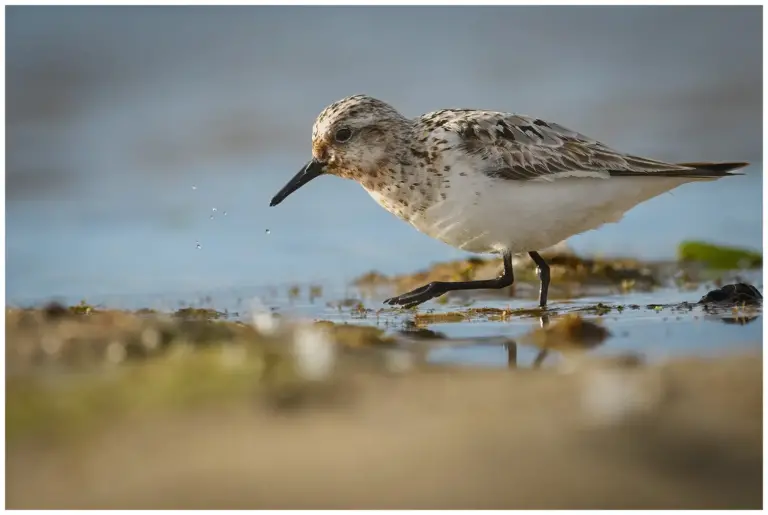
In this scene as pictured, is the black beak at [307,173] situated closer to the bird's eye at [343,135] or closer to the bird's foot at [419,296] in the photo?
the bird's eye at [343,135]

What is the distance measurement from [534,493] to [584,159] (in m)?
2.53

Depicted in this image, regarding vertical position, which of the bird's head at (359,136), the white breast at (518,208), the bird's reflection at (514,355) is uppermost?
the bird's head at (359,136)

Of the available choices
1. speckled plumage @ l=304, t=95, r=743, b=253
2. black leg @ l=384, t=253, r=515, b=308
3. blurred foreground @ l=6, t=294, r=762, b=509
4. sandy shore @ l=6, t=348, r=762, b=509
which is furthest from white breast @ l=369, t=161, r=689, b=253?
sandy shore @ l=6, t=348, r=762, b=509

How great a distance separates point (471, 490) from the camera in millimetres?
3127

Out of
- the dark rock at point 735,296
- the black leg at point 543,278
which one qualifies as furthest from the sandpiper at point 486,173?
the dark rock at point 735,296

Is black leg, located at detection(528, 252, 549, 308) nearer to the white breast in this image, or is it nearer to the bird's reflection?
the white breast

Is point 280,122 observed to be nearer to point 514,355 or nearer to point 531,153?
point 531,153

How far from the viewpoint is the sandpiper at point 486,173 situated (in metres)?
4.99

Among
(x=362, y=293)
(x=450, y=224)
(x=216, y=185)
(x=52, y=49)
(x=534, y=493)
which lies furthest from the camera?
(x=216, y=185)

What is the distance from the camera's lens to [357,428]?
3379 millimetres

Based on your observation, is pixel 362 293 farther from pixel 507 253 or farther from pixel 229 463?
pixel 229 463

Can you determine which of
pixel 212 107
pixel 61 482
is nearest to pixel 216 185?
pixel 212 107

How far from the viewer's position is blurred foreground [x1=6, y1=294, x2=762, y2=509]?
313cm

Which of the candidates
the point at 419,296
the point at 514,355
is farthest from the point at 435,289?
the point at 514,355
